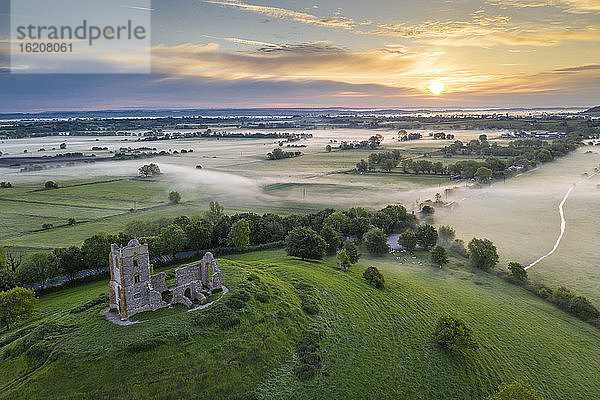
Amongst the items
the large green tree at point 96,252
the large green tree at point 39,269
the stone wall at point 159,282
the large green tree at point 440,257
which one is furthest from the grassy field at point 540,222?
the large green tree at point 39,269

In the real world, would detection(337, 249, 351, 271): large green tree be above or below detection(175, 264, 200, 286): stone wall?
below

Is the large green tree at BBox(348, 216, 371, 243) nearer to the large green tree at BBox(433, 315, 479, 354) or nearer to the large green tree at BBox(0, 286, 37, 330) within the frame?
the large green tree at BBox(433, 315, 479, 354)

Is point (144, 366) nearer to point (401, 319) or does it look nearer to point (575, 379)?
point (401, 319)

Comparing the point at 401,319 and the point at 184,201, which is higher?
the point at 184,201

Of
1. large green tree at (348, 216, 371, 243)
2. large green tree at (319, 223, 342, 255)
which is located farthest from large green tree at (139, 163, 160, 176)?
large green tree at (319, 223, 342, 255)

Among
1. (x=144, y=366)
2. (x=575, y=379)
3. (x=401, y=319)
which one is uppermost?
(x=144, y=366)

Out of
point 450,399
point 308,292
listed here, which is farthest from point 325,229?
point 450,399

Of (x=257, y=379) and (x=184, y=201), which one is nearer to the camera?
(x=257, y=379)
